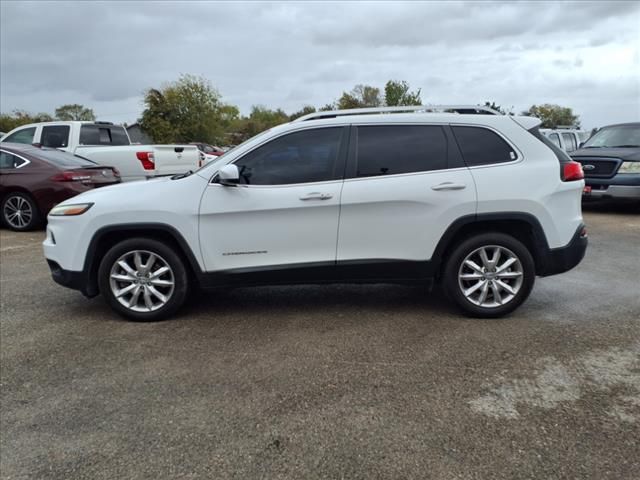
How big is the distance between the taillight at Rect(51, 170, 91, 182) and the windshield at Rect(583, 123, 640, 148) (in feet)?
34.4

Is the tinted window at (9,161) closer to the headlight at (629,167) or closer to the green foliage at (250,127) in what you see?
the headlight at (629,167)

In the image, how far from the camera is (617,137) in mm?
11523

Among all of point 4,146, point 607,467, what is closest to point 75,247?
point 607,467

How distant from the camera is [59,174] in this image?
9148mm

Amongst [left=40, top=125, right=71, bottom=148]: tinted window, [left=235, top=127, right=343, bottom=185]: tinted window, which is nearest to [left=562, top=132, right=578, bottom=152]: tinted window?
[left=40, top=125, right=71, bottom=148]: tinted window

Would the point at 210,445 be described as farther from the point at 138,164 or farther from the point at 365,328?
the point at 138,164

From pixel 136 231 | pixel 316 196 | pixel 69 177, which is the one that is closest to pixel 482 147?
pixel 316 196

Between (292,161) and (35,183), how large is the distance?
21.8 ft

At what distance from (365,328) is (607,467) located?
85.0 inches

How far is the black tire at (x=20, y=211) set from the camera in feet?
30.6

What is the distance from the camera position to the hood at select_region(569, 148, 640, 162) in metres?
10.1

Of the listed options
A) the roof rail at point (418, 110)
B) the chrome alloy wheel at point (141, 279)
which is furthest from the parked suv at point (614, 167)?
the chrome alloy wheel at point (141, 279)

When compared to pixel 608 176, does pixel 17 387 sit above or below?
below

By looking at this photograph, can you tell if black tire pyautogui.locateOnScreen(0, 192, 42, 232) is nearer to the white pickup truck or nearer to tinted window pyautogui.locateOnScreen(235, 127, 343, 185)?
the white pickup truck
